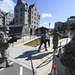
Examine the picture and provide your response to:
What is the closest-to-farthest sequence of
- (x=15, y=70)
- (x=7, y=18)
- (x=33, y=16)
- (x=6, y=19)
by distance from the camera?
(x=15, y=70) < (x=33, y=16) < (x=6, y=19) < (x=7, y=18)

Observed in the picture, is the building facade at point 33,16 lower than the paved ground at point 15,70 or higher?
higher

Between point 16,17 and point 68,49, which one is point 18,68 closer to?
point 68,49

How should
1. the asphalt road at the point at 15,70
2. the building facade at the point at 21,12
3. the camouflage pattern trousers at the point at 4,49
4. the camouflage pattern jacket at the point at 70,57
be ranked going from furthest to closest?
the building facade at the point at 21,12, the camouflage pattern trousers at the point at 4,49, the asphalt road at the point at 15,70, the camouflage pattern jacket at the point at 70,57

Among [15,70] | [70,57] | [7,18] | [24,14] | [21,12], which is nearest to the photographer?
[70,57]

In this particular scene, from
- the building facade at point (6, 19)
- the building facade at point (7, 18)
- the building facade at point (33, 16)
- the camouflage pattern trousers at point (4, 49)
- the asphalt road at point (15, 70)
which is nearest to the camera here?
the asphalt road at point (15, 70)

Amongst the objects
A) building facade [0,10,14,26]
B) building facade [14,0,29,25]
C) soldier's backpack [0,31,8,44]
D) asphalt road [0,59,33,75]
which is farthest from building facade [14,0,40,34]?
soldier's backpack [0,31,8,44]

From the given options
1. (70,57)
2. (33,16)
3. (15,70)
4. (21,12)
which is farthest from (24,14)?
(70,57)

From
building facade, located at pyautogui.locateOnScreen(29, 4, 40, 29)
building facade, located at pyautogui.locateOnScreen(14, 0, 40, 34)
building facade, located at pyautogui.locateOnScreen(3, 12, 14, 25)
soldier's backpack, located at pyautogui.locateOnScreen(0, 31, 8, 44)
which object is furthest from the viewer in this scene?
building facade, located at pyautogui.locateOnScreen(3, 12, 14, 25)

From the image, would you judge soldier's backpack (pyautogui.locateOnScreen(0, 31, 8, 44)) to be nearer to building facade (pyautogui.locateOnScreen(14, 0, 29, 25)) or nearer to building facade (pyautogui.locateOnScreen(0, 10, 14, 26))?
building facade (pyautogui.locateOnScreen(14, 0, 29, 25))

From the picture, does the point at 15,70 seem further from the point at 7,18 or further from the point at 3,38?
the point at 7,18

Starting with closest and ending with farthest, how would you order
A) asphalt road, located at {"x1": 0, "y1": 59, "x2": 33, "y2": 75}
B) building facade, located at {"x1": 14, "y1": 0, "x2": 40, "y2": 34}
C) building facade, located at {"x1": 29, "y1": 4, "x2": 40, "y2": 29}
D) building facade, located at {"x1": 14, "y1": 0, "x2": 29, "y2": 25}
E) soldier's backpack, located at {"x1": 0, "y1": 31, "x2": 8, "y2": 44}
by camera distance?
1. asphalt road, located at {"x1": 0, "y1": 59, "x2": 33, "y2": 75}
2. soldier's backpack, located at {"x1": 0, "y1": 31, "x2": 8, "y2": 44}
3. building facade, located at {"x1": 14, "y1": 0, "x2": 29, "y2": 25}
4. building facade, located at {"x1": 14, "y1": 0, "x2": 40, "y2": 34}
5. building facade, located at {"x1": 29, "y1": 4, "x2": 40, "y2": 29}

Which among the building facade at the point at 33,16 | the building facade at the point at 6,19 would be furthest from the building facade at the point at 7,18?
the building facade at the point at 33,16

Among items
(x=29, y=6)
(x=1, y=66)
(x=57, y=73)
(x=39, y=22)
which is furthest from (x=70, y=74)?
(x=39, y=22)

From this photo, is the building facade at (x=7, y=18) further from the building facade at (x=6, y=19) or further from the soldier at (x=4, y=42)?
the soldier at (x=4, y=42)
